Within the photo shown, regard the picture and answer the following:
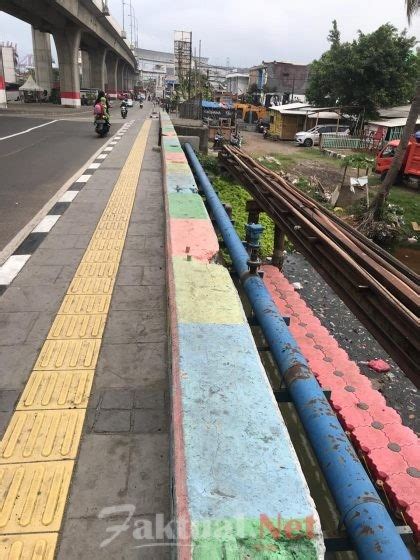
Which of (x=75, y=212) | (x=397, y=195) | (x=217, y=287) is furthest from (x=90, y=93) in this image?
(x=217, y=287)

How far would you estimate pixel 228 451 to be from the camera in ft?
7.03

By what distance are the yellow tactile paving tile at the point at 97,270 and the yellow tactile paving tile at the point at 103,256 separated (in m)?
0.08

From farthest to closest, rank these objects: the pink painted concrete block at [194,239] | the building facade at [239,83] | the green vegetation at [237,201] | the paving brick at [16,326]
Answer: the building facade at [239,83]
the green vegetation at [237,201]
the pink painted concrete block at [194,239]
the paving brick at [16,326]

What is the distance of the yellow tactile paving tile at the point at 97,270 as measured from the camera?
202 inches

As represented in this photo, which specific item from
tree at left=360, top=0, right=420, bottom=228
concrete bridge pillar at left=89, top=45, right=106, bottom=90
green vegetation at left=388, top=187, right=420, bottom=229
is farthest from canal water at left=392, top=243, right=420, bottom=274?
concrete bridge pillar at left=89, top=45, right=106, bottom=90

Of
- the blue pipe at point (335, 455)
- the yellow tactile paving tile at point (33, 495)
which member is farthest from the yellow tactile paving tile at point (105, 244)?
the yellow tactile paving tile at point (33, 495)

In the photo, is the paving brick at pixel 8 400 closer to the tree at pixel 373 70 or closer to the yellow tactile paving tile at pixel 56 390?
the yellow tactile paving tile at pixel 56 390

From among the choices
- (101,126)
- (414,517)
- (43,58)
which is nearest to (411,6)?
(101,126)

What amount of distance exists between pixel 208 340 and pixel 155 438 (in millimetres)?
764

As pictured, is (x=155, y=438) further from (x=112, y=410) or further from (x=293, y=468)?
(x=293, y=468)

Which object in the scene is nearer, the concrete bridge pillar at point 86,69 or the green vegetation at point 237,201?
the green vegetation at point 237,201

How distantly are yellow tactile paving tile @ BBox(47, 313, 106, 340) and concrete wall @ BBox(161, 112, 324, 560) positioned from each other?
867 mm

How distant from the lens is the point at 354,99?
33.4m

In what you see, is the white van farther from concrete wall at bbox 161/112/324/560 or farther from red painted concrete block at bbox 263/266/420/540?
concrete wall at bbox 161/112/324/560
